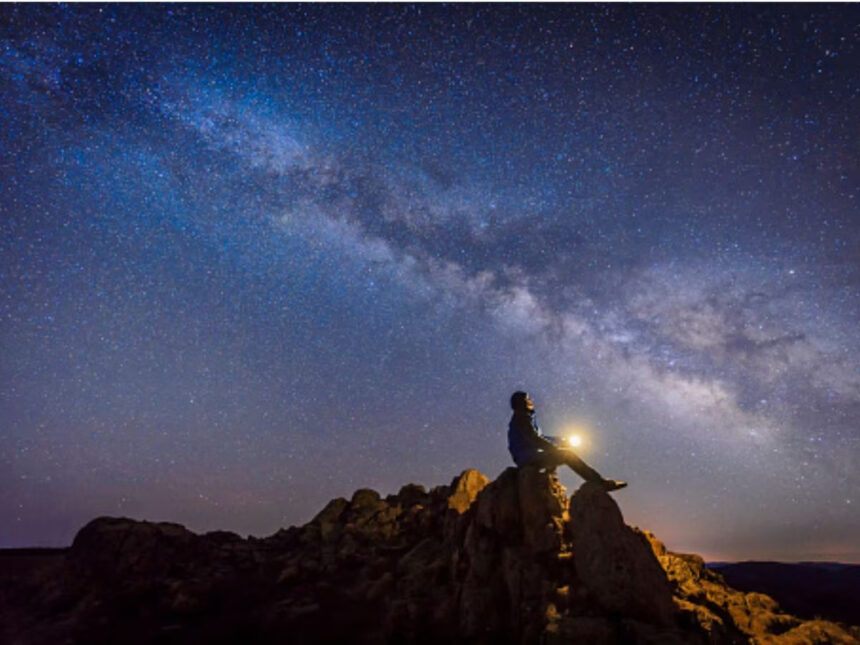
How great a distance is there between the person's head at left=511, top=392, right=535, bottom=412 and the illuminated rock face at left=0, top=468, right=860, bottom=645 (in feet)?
7.87

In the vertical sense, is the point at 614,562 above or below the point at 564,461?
below

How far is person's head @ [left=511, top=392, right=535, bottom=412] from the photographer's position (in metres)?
15.8

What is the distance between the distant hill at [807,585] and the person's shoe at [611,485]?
46250mm

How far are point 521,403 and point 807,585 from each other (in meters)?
91.6

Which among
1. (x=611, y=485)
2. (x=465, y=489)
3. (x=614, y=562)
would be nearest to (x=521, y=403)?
(x=611, y=485)

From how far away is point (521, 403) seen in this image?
1585 centimetres

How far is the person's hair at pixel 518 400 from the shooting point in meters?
15.9

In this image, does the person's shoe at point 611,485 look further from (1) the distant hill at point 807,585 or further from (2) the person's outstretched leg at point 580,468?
(1) the distant hill at point 807,585

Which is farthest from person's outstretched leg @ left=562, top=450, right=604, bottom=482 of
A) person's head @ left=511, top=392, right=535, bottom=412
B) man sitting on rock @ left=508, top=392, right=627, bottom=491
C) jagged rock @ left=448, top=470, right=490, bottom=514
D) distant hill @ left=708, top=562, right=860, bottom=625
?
distant hill @ left=708, top=562, right=860, bottom=625

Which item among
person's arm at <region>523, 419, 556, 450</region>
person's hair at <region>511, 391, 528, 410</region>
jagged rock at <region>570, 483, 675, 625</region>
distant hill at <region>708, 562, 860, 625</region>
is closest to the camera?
jagged rock at <region>570, 483, 675, 625</region>

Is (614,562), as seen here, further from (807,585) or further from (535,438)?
(807,585)

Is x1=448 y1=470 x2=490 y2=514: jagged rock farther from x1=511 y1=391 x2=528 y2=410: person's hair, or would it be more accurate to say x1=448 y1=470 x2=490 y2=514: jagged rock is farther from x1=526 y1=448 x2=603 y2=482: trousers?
x1=511 y1=391 x2=528 y2=410: person's hair

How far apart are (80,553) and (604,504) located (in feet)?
109

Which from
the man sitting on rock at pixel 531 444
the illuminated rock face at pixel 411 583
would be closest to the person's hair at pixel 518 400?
the man sitting on rock at pixel 531 444
